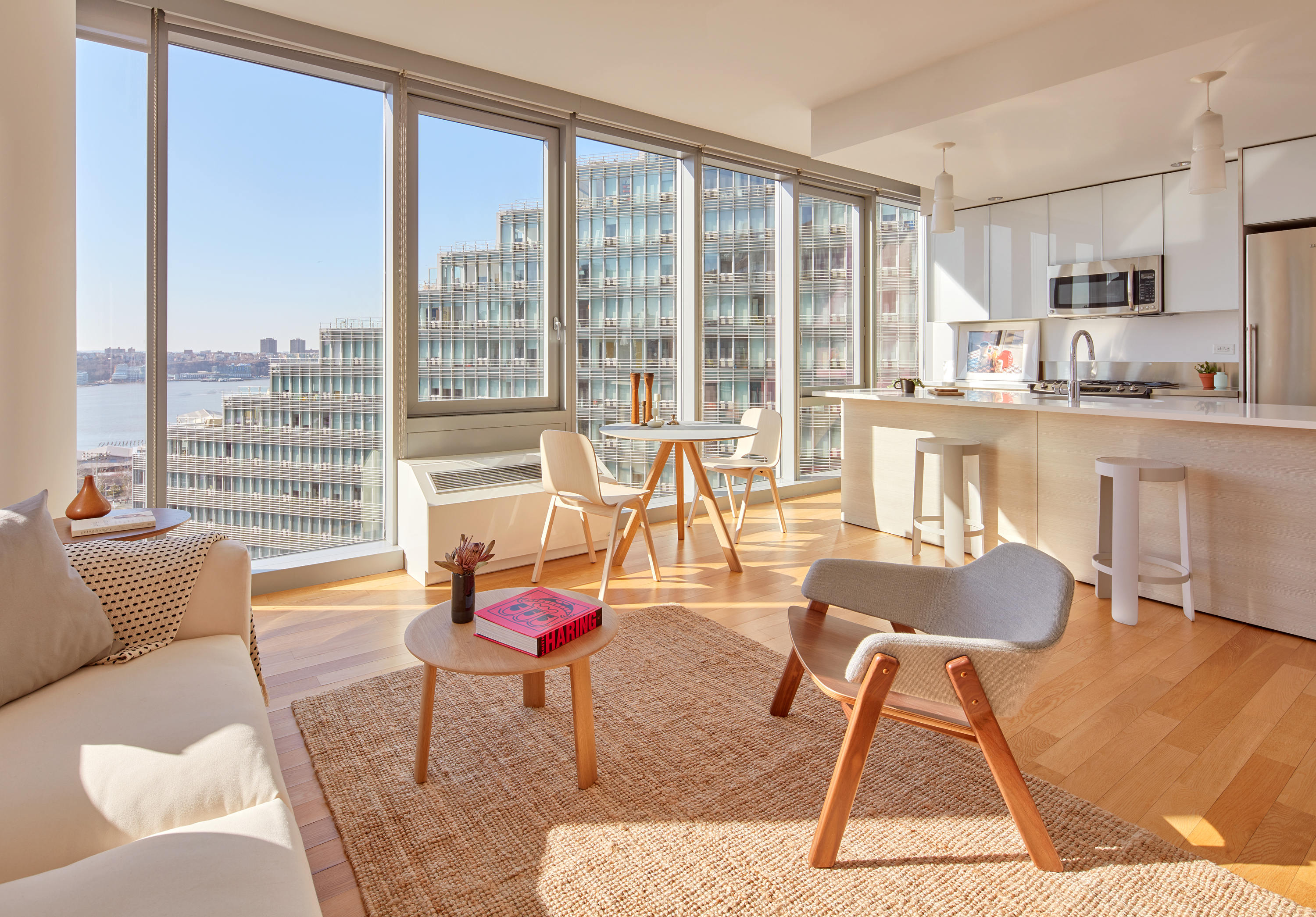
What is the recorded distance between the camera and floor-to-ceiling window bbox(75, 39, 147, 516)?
10.5 ft

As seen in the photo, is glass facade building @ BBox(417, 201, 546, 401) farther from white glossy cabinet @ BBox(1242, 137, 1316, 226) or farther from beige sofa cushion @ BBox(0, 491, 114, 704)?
white glossy cabinet @ BBox(1242, 137, 1316, 226)

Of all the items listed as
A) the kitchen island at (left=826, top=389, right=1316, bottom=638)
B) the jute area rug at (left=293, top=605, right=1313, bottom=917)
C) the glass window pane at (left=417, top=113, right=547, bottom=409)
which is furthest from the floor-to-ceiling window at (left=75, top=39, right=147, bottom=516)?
the kitchen island at (left=826, top=389, right=1316, bottom=638)

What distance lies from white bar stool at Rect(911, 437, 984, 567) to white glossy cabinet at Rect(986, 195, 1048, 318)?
8.29ft

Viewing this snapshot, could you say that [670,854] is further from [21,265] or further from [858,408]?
[858,408]

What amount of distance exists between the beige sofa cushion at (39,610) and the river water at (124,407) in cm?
181

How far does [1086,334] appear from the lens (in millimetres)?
3783

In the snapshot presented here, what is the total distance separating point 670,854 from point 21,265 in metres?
2.70

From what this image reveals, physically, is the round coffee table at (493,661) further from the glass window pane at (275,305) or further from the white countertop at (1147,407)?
the white countertop at (1147,407)

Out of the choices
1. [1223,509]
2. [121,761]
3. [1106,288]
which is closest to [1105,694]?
[1223,509]

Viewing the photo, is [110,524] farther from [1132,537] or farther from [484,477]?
[1132,537]

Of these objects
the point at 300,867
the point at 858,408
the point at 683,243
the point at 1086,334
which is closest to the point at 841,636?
the point at 300,867

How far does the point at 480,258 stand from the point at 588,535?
5.82 ft

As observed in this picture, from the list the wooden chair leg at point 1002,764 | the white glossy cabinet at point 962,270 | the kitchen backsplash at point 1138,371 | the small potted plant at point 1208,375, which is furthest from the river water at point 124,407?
the small potted plant at point 1208,375

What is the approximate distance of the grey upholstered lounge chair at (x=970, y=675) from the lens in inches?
59.9
